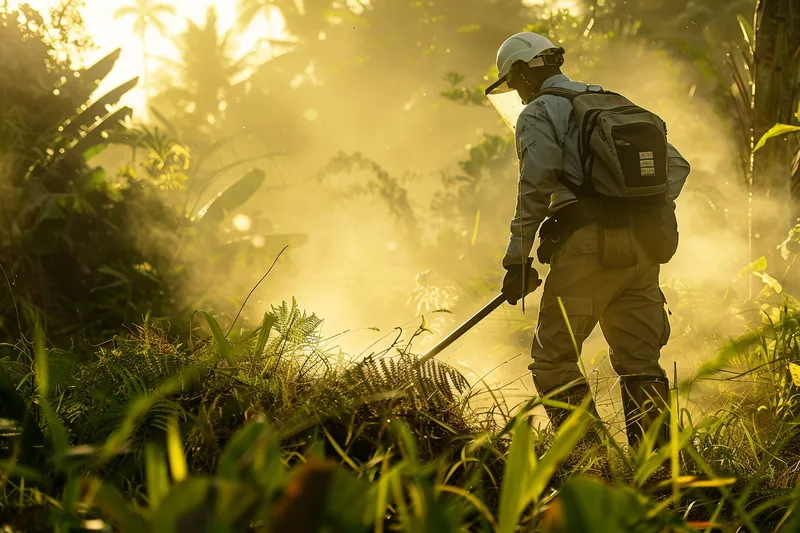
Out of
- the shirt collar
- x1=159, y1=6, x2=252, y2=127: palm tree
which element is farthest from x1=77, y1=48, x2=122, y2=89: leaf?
x1=159, y1=6, x2=252, y2=127: palm tree

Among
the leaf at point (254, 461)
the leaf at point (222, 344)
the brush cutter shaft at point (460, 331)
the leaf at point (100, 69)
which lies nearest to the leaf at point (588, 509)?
the leaf at point (254, 461)

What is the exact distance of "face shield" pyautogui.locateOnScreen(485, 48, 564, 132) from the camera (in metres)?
4.12

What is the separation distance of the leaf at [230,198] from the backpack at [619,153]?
296 inches

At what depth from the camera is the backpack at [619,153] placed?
3.72 meters

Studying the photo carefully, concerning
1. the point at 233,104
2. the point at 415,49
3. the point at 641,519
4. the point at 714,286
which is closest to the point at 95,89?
the point at 714,286

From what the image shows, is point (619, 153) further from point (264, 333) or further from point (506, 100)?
point (264, 333)

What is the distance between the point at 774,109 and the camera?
16.1 feet

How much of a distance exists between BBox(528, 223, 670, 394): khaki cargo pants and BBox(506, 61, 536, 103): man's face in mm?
843

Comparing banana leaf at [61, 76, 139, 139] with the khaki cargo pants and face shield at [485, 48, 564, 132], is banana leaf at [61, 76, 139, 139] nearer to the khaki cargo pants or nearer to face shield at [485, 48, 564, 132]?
face shield at [485, 48, 564, 132]

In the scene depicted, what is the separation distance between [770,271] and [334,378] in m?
3.68

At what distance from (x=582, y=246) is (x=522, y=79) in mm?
965

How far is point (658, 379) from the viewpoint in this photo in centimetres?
381

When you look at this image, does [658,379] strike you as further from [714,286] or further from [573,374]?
[714,286]

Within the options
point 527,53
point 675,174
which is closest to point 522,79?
point 527,53
